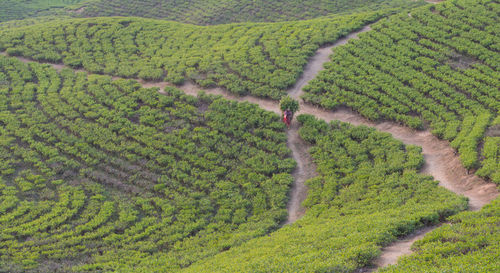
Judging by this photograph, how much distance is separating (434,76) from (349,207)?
16.1 metres

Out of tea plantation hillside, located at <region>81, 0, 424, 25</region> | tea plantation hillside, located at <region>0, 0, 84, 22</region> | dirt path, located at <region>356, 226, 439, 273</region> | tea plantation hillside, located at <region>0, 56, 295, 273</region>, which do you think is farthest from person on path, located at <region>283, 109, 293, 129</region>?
tea plantation hillside, located at <region>0, 0, 84, 22</region>

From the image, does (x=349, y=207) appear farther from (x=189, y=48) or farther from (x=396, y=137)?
(x=189, y=48)

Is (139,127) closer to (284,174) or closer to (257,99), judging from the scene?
(257,99)

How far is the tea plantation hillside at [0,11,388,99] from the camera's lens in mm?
35719

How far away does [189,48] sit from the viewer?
42.4 metres

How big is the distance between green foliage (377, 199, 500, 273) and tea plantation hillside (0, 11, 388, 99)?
18.9 meters

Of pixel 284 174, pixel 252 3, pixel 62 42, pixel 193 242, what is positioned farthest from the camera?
pixel 252 3

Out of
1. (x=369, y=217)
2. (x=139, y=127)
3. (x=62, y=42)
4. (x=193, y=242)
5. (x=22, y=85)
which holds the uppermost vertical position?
(x=62, y=42)

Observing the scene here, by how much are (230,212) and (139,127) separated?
36.1 feet

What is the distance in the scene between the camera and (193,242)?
22.2 metres

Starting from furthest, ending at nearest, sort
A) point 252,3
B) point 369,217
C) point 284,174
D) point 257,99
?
1. point 252,3
2. point 257,99
3. point 284,174
4. point 369,217

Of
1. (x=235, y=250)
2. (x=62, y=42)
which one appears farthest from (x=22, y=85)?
(x=235, y=250)

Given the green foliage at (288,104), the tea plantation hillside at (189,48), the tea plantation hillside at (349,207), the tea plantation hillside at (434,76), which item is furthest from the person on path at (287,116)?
the tea plantation hillside at (189,48)

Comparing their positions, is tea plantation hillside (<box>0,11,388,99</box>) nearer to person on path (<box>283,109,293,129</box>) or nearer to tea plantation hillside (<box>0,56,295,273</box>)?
person on path (<box>283,109,293,129</box>)
